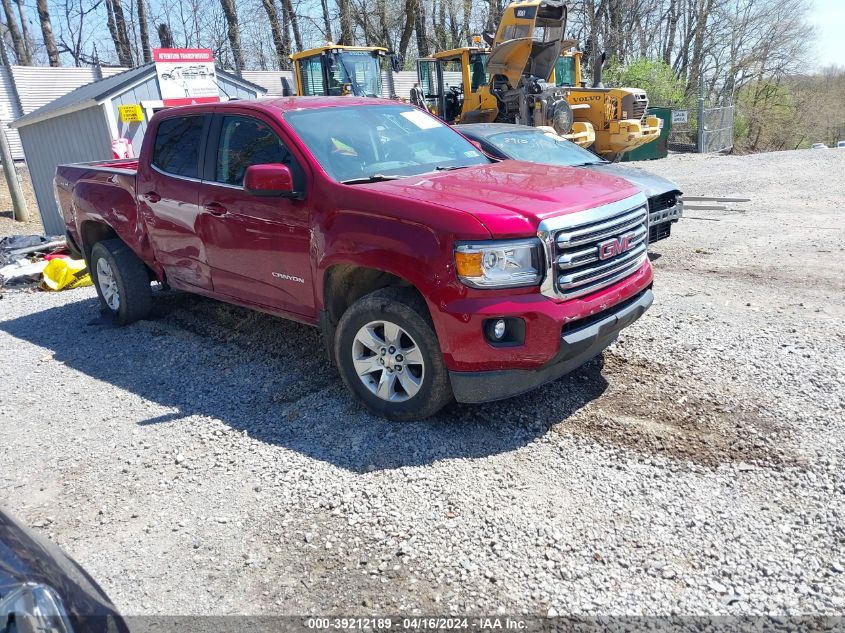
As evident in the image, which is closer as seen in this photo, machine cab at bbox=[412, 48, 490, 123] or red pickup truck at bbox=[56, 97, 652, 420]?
red pickup truck at bbox=[56, 97, 652, 420]

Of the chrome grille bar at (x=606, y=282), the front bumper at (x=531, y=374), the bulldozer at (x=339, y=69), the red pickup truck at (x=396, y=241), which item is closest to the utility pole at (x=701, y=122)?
the bulldozer at (x=339, y=69)

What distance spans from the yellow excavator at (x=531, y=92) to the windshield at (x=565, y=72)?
2234mm

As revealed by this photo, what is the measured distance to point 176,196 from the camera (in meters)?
5.46

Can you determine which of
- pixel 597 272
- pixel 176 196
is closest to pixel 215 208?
pixel 176 196

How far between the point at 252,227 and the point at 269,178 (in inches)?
24.4

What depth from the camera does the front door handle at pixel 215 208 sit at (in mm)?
5051

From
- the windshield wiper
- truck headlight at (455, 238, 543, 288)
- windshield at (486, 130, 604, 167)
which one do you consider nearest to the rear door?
the windshield wiper

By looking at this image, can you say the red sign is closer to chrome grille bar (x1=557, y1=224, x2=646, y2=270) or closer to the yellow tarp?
the yellow tarp

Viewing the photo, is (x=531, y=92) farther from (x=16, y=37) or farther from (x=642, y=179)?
(x=16, y=37)

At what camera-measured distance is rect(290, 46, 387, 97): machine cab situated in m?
16.8

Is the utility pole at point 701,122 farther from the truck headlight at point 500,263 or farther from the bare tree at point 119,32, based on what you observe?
the bare tree at point 119,32

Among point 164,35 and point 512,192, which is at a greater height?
point 164,35

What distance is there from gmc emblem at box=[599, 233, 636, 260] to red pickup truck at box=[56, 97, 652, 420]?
0.7 inches

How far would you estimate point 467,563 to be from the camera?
3062 millimetres
